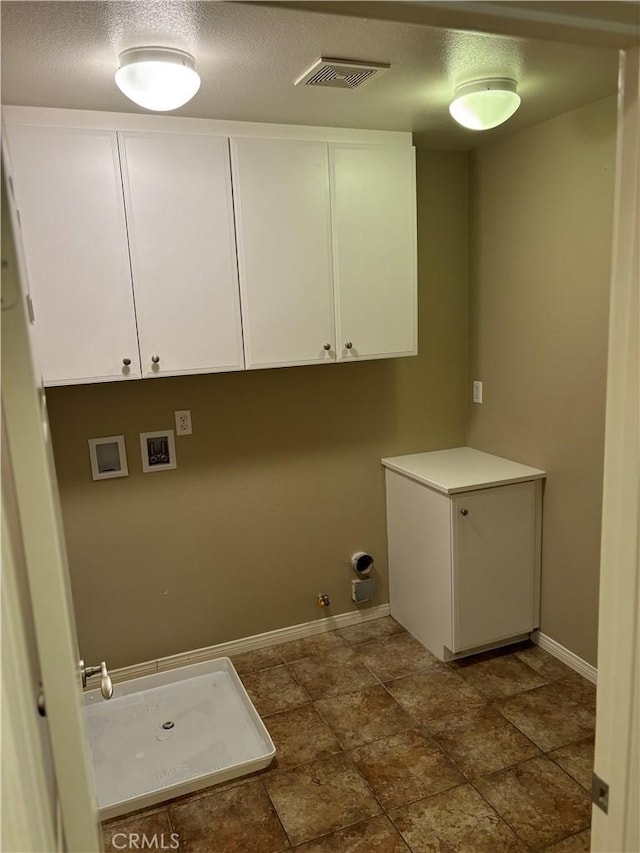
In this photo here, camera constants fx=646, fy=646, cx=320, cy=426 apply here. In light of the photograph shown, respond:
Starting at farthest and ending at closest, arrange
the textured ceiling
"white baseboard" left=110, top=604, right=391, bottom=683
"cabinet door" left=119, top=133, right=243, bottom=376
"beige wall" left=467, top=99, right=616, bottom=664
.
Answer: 1. "white baseboard" left=110, top=604, right=391, bottom=683
2. "beige wall" left=467, top=99, right=616, bottom=664
3. "cabinet door" left=119, top=133, right=243, bottom=376
4. the textured ceiling

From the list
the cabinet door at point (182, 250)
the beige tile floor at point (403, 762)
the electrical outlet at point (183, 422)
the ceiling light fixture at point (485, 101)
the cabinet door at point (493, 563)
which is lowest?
the beige tile floor at point (403, 762)

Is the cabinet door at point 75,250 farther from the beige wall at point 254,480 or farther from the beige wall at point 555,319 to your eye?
the beige wall at point 555,319

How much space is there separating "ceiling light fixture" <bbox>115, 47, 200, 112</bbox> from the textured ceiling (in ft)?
0.14

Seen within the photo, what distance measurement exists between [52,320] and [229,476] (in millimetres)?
1121

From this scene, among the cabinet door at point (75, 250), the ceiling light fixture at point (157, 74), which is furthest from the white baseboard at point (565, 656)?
the ceiling light fixture at point (157, 74)

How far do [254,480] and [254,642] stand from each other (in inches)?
33.6

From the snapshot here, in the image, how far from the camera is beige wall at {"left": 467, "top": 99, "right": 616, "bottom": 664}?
2678mm

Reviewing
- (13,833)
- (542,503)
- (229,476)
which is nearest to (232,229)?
(229,476)

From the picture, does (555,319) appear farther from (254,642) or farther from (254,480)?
(254,642)

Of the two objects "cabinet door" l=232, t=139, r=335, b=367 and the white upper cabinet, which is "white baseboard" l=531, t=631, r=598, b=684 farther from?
"cabinet door" l=232, t=139, r=335, b=367

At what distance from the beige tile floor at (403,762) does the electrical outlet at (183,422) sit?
3.93ft

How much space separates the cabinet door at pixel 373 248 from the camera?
286 centimetres

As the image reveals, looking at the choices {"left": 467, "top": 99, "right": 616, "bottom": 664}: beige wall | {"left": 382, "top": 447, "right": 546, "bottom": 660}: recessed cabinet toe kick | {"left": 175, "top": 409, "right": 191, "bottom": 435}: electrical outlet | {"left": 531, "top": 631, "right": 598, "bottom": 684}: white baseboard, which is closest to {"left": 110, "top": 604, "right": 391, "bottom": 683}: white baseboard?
{"left": 382, "top": 447, "right": 546, "bottom": 660}: recessed cabinet toe kick

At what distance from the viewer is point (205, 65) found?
6.73 feet
